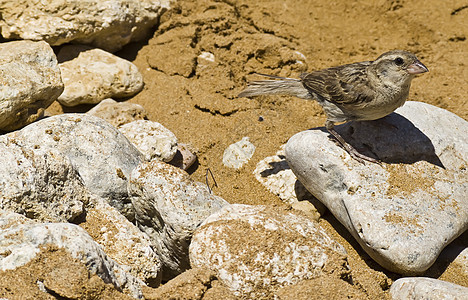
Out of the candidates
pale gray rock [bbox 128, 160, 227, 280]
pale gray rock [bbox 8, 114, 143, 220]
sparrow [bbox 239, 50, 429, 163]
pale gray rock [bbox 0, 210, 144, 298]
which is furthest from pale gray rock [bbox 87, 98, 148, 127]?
pale gray rock [bbox 0, 210, 144, 298]

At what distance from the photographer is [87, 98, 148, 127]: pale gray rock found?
617 centimetres

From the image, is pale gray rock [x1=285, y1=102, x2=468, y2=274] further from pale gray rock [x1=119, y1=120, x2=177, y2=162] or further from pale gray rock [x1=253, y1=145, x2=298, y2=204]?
pale gray rock [x1=119, y1=120, x2=177, y2=162]

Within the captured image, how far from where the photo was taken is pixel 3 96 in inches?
210

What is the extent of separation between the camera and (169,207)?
4.56 m

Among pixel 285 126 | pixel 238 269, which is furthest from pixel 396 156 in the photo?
pixel 238 269

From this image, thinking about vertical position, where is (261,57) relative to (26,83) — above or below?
below

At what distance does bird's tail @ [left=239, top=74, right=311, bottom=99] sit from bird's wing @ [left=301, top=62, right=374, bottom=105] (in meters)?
0.12

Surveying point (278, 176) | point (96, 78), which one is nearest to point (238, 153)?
point (278, 176)

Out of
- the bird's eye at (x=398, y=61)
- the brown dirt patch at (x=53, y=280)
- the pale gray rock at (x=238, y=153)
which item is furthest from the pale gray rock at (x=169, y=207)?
the bird's eye at (x=398, y=61)

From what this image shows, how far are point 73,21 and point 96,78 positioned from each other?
0.77 m

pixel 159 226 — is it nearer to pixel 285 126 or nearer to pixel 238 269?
pixel 238 269

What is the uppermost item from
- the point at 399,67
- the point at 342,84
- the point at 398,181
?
the point at 399,67

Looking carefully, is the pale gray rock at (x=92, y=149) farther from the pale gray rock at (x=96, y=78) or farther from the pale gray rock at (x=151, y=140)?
the pale gray rock at (x=96, y=78)

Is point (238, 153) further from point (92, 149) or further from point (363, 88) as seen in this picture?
point (92, 149)
